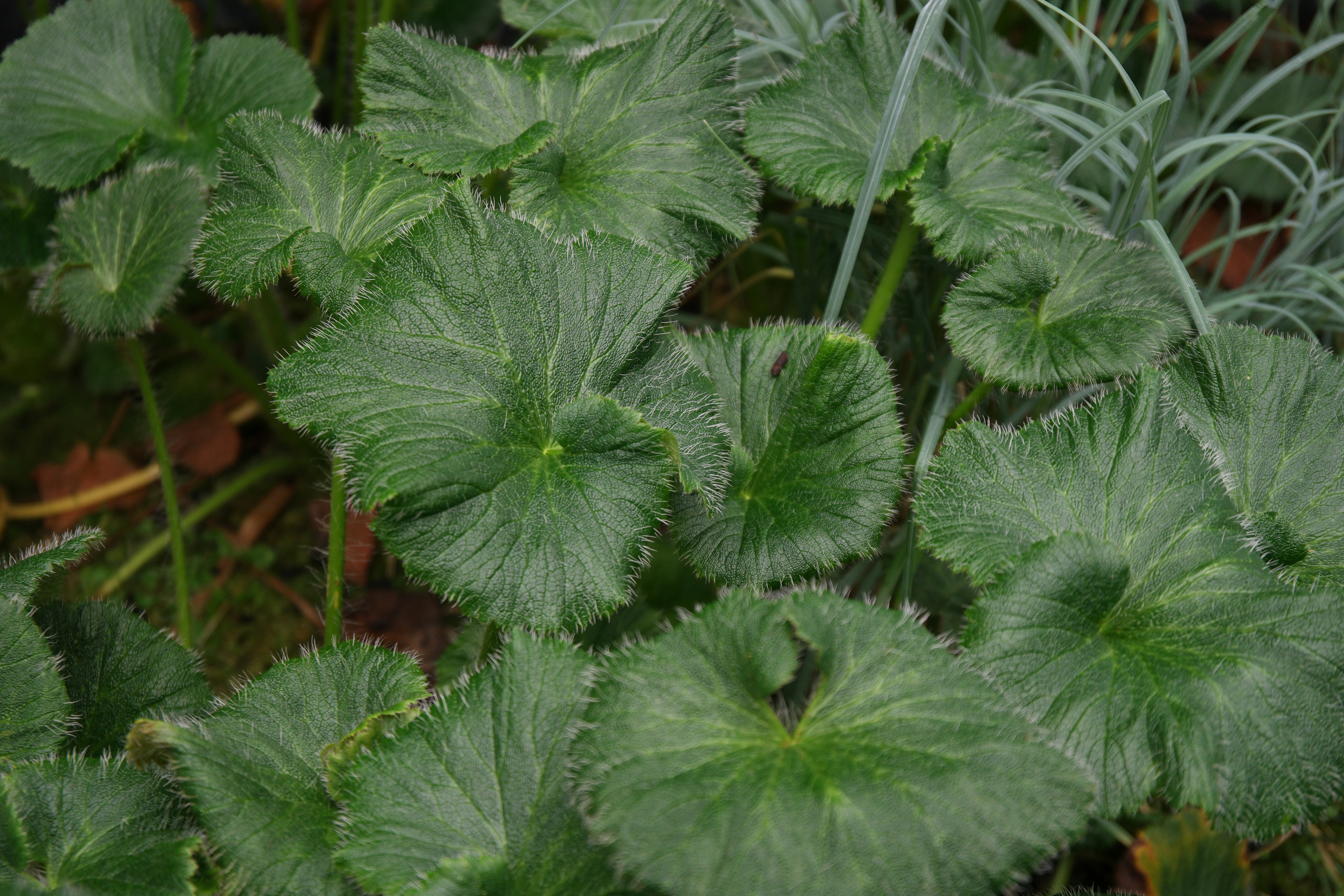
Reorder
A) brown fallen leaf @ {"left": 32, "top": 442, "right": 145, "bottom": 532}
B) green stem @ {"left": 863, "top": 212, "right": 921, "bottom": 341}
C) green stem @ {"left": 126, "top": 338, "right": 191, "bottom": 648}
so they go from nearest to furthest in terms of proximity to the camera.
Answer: green stem @ {"left": 863, "top": 212, "right": 921, "bottom": 341}, green stem @ {"left": 126, "top": 338, "right": 191, "bottom": 648}, brown fallen leaf @ {"left": 32, "top": 442, "right": 145, "bottom": 532}

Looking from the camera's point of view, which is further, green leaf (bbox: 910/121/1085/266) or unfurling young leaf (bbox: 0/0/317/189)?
unfurling young leaf (bbox: 0/0/317/189)

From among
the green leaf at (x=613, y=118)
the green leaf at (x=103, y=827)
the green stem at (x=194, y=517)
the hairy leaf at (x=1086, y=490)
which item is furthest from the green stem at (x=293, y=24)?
the hairy leaf at (x=1086, y=490)

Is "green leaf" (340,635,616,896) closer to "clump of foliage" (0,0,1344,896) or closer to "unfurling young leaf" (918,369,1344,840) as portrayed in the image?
"clump of foliage" (0,0,1344,896)

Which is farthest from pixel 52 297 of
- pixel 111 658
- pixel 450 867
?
pixel 450 867

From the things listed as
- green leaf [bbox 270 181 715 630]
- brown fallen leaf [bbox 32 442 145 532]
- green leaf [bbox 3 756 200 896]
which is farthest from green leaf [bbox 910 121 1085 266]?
brown fallen leaf [bbox 32 442 145 532]

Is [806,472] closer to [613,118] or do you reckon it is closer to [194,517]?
[613,118]

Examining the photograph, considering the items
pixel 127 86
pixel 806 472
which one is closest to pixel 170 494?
pixel 127 86
